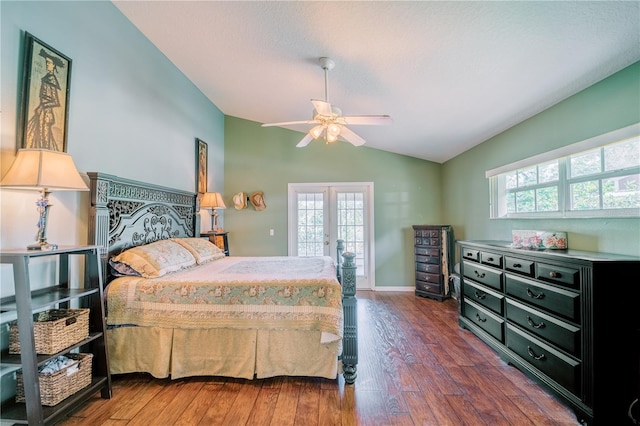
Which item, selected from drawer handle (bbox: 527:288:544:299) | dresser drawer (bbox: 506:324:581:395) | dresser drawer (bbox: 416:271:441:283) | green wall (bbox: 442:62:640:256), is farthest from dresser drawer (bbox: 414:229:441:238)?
drawer handle (bbox: 527:288:544:299)

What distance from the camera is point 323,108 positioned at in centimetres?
248

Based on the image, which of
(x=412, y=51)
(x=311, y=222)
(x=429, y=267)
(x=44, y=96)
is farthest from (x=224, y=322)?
(x=429, y=267)

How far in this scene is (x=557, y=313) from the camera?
6.70 ft

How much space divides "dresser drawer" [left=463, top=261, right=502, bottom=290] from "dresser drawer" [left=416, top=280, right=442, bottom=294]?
1369 mm

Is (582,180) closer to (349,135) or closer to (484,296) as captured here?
(484,296)

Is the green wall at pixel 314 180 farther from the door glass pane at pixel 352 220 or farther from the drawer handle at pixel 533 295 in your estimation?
the drawer handle at pixel 533 295

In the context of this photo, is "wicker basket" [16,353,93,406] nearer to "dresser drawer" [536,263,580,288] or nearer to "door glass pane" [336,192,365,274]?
"dresser drawer" [536,263,580,288]

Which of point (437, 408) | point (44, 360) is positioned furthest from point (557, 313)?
point (44, 360)

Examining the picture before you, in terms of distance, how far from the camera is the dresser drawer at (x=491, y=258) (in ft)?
8.89

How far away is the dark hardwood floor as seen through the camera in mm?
1871

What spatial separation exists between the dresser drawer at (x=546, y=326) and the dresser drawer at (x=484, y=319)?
0.58 feet

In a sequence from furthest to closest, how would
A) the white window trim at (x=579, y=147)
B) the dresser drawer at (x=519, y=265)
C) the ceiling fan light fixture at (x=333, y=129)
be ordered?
the ceiling fan light fixture at (x=333, y=129) < the dresser drawer at (x=519, y=265) < the white window trim at (x=579, y=147)

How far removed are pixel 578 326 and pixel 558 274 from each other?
1.13 feet

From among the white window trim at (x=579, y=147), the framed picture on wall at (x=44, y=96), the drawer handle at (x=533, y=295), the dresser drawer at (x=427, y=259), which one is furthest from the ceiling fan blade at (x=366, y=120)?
the dresser drawer at (x=427, y=259)
